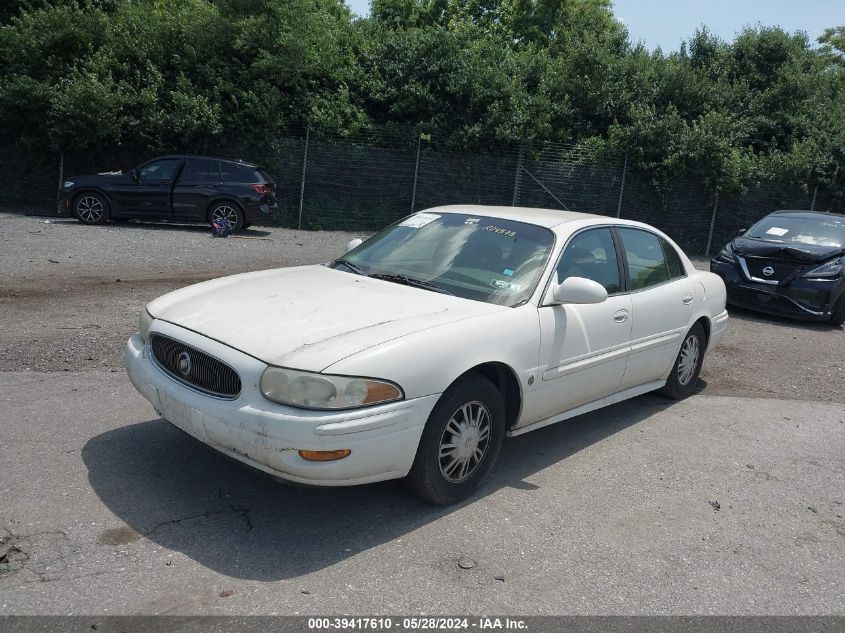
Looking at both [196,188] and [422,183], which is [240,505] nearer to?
[196,188]

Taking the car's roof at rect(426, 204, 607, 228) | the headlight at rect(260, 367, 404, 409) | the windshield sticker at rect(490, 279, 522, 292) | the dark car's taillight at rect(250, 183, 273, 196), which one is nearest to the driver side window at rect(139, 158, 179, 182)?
the dark car's taillight at rect(250, 183, 273, 196)

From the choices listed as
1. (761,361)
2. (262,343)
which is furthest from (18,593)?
(761,361)

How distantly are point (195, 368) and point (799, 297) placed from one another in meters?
8.96

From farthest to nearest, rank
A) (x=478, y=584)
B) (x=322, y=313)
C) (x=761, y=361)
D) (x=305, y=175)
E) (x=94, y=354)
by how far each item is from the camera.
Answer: (x=305, y=175), (x=761, y=361), (x=94, y=354), (x=322, y=313), (x=478, y=584)

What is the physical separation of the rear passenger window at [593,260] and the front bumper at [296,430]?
1.64 m

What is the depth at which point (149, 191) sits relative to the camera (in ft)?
51.5

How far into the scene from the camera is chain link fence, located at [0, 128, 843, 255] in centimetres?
1848

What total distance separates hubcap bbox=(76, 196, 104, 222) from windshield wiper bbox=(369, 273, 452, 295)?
1271cm

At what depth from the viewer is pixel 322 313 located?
4.14 m

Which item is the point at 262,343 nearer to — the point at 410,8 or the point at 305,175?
the point at 305,175

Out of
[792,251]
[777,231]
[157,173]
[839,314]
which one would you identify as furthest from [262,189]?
[839,314]

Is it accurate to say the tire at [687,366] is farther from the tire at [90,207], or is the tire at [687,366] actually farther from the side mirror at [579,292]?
the tire at [90,207]

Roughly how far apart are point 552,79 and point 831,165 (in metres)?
7.82

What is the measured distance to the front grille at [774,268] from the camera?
10438 mm
